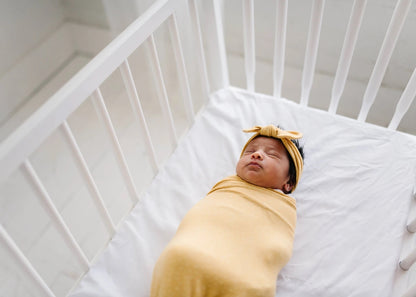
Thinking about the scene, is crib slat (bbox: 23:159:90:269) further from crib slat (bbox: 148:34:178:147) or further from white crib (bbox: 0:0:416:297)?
crib slat (bbox: 148:34:178:147)

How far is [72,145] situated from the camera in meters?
0.77

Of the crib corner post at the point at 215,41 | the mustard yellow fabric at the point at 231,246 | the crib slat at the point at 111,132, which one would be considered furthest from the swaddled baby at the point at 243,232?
the crib corner post at the point at 215,41

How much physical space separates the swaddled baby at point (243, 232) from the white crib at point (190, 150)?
0.07m

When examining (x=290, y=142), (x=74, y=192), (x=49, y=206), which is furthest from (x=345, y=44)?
(x=74, y=192)

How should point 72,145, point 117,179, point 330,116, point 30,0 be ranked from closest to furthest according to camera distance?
1. point 72,145
2. point 330,116
3. point 117,179
4. point 30,0

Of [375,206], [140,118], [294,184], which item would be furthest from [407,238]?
[140,118]

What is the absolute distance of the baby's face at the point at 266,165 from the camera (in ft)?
3.12

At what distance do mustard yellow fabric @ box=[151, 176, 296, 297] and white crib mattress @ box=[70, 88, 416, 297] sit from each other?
0.25ft

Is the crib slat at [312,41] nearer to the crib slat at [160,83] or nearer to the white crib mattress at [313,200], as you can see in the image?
the white crib mattress at [313,200]

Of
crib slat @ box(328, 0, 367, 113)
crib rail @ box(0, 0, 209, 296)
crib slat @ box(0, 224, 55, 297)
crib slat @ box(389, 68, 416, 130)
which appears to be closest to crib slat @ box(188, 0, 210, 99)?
crib rail @ box(0, 0, 209, 296)

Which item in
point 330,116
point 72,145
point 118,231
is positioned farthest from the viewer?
point 330,116

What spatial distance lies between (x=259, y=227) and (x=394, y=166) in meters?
0.42

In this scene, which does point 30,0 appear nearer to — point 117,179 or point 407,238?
point 117,179

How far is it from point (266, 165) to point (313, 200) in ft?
0.54
